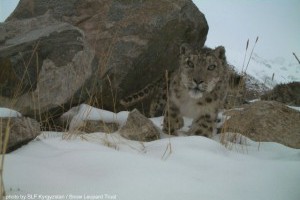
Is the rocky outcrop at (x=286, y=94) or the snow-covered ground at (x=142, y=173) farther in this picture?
the rocky outcrop at (x=286, y=94)

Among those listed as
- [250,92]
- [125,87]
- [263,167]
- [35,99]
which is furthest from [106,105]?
[250,92]

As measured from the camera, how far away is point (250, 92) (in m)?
14.4

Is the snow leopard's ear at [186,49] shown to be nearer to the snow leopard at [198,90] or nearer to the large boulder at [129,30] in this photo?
the snow leopard at [198,90]

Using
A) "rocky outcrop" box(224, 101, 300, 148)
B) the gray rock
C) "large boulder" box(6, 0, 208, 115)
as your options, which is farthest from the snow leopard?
"large boulder" box(6, 0, 208, 115)

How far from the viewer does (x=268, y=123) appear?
6.96m

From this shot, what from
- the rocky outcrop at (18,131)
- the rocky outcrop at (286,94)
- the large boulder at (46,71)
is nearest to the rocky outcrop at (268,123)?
the large boulder at (46,71)

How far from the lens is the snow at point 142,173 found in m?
2.92

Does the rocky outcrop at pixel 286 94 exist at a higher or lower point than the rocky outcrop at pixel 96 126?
higher

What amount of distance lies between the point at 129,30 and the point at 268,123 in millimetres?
3876

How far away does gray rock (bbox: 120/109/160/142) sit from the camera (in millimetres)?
5641

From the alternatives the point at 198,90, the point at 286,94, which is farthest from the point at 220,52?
the point at 286,94

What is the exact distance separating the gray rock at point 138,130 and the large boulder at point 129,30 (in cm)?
227

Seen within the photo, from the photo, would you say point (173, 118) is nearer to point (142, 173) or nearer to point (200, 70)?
point (200, 70)

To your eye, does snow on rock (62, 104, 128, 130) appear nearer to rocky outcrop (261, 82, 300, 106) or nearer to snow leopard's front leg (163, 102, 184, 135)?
snow leopard's front leg (163, 102, 184, 135)
